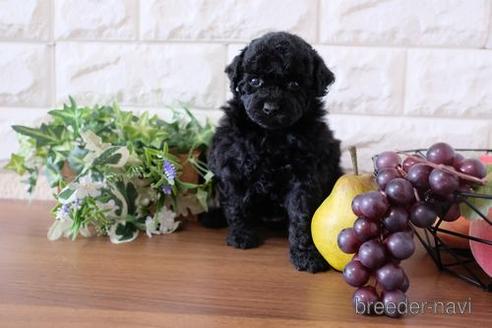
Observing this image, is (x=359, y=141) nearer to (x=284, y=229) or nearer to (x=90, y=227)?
(x=284, y=229)

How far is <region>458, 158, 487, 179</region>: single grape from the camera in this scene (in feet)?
2.40

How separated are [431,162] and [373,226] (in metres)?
0.13

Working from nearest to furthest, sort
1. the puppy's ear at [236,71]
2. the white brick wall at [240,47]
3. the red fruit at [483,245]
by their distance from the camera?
the red fruit at [483,245] < the puppy's ear at [236,71] < the white brick wall at [240,47]

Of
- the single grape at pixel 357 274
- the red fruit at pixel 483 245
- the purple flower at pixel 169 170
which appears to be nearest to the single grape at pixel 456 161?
the red fruit at pixel 483 245

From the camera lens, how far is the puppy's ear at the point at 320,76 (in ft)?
3.33

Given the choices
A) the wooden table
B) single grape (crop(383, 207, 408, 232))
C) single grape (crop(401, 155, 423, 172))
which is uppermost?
single grape (crop(401, 155, 423, 172))

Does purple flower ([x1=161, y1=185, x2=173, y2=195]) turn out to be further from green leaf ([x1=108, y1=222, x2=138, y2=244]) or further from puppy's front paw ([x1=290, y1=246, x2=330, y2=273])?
puppy's front paw ([x1=290, y1=246, x2=330, y2=273])

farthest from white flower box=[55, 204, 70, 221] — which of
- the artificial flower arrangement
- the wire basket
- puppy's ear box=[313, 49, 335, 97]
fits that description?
the wire basket

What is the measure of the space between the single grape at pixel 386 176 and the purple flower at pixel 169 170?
1.54 feet

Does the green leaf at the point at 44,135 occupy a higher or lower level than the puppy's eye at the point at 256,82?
lower

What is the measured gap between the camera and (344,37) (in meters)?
1.27

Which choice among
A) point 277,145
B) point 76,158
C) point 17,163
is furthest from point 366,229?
point 17,163

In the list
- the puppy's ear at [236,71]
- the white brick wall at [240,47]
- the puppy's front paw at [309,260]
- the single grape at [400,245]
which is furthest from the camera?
the white brick wall at [240,47]

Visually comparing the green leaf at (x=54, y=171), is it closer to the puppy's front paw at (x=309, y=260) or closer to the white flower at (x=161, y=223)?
the white flower at (x=161, y=223)
